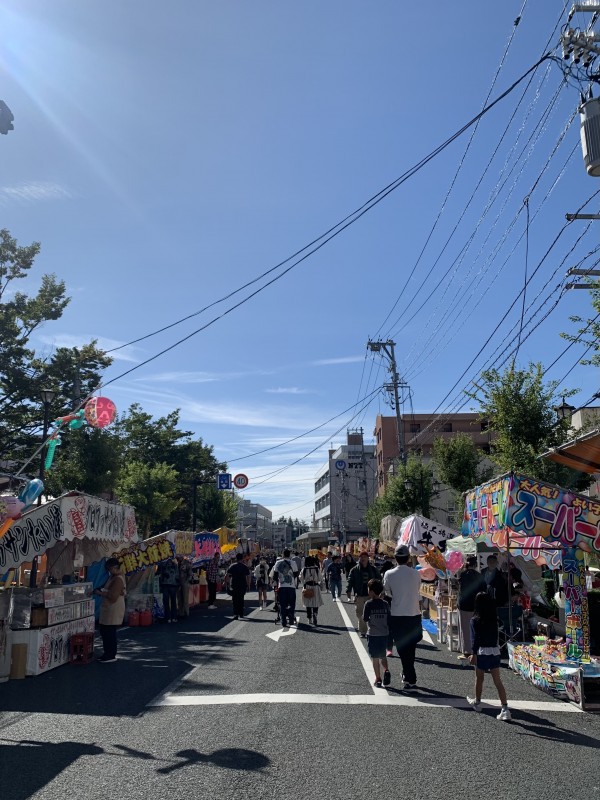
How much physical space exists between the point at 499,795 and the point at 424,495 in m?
37.7

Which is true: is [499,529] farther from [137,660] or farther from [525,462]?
[525,462]

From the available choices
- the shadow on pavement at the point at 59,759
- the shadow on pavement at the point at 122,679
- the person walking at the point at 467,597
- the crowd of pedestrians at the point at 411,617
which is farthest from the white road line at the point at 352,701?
the person walking at the point at 467,597

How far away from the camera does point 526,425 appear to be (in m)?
19.3

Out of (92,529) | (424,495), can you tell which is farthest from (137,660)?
(424,495)

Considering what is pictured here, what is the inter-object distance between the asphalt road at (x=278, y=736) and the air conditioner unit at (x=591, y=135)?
6.43 meters

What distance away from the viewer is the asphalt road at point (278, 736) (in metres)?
5.04

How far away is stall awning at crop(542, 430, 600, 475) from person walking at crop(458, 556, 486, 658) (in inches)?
98.9

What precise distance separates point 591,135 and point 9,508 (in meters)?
10.0

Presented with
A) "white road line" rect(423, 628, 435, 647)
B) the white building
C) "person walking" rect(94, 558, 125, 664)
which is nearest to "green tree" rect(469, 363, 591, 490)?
"white road line" rect(423, 628, 435, 647)

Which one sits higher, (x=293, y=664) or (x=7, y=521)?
(x=7, y=521)

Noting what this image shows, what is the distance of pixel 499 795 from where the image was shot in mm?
4812

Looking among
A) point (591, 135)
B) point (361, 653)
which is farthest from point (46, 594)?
point (591, 135)

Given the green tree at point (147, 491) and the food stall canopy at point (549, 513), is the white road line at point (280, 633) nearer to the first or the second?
the food stall canopy at point (549, 513)

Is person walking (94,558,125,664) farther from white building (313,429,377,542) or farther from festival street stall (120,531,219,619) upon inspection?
white building (313,429,377,542)
